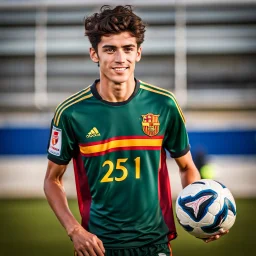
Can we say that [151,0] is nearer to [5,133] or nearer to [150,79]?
[150,79]

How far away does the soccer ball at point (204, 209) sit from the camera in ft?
13.0

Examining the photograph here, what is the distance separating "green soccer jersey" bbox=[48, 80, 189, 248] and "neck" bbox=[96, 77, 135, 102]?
0.03m

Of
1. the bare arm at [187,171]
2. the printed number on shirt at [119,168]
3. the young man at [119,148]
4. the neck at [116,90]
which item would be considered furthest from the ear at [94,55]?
the bare arm at [187,171]

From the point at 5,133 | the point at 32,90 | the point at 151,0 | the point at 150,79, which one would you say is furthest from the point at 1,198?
the point at 151,0

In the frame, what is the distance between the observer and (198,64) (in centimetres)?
1489

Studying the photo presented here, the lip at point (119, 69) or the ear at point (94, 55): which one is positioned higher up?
the ear at point (94, 55)

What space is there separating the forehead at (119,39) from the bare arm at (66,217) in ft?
2.39

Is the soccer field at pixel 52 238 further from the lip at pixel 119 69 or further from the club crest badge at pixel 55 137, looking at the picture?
the lip at pixel 119 69

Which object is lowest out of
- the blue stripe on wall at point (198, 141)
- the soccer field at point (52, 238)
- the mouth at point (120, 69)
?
the soccer field at point (52, 238)

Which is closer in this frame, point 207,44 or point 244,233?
point 244,233

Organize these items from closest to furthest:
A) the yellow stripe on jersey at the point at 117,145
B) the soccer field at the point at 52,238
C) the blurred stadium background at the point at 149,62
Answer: the yellow stripe on jersey at the point at 117,145 → the soccer field at the point at 52,238 → the blurred stadium background at the point at 149,62

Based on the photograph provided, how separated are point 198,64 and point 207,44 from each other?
1.39 feet

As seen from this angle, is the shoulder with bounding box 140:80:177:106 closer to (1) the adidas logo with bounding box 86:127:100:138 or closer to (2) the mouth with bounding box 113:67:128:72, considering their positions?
(2) the mouth with bounding box 113:67:128:72

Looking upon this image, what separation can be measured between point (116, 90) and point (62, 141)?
15.9 inches
